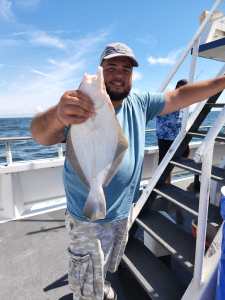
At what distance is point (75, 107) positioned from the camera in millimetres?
970

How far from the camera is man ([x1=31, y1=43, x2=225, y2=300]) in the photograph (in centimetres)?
141

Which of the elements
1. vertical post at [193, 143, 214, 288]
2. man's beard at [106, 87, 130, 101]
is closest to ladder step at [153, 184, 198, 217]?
vertical post at [193, 143, 214, 288]

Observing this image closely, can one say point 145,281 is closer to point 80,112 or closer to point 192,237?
point 192,237

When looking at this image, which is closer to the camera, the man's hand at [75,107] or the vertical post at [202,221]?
the man's hand at [75,107]

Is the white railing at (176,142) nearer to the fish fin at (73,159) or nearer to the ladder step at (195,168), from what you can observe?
the ladder step at (195,168)

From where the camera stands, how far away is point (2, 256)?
2764 millimetres

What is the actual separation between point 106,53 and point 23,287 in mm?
2085

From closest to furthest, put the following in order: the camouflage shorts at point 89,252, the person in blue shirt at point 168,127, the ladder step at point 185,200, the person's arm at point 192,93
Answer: the camouflage shorts at point 89,252
the person's arm at point 192,93
the ladder step at point 185,200
the person in blue shirt at point 168,127

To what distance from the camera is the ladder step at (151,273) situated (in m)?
1.91

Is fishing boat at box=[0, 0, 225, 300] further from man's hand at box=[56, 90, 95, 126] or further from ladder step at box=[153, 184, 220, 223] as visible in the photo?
man's hand at box=[56, 90, 95, 126]

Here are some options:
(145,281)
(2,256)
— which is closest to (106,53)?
(145,281)

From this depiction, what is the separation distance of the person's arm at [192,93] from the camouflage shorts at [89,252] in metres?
0.84

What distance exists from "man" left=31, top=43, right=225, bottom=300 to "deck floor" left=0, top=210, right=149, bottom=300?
0.63 metres

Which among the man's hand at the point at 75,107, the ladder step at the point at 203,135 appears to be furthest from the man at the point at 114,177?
the ladder step at the point at 203,135
